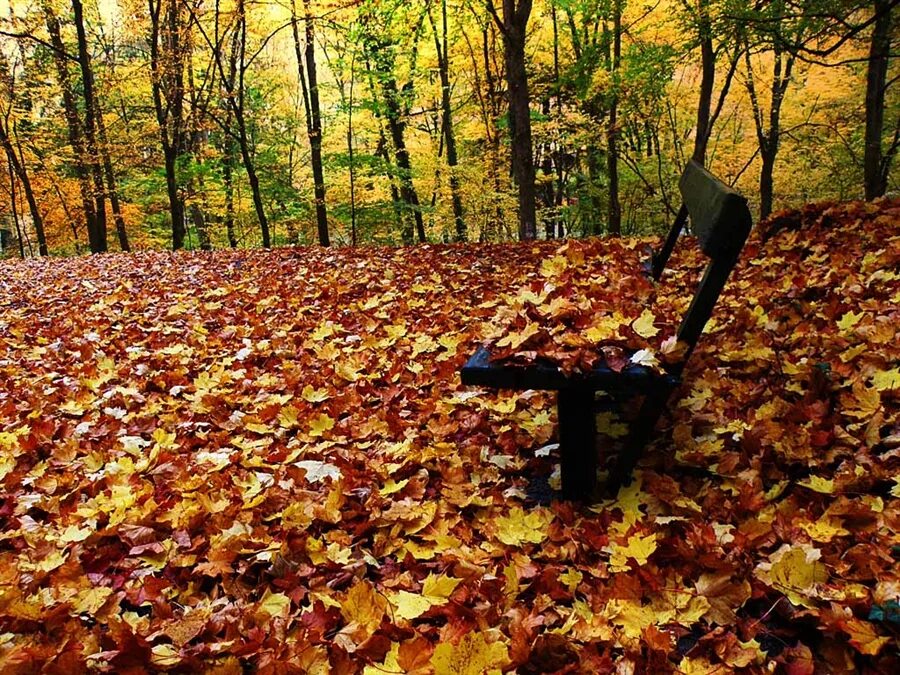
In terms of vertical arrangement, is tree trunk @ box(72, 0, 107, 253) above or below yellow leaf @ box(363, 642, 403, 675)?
above

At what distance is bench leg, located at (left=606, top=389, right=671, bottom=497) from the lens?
1.96m

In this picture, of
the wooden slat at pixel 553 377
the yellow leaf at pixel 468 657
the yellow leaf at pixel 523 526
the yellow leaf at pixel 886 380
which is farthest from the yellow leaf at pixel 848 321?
the yellow leaf at pixel 468 657

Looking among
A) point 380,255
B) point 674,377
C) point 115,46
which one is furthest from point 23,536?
point 115,46

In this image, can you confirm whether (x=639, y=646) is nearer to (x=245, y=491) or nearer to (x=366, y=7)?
(x=245, y=491)

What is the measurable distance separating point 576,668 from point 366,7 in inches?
435

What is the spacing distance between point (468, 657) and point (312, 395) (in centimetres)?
220

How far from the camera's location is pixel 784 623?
1485mm

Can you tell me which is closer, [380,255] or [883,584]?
[883,584]

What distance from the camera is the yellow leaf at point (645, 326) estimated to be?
2.14 m

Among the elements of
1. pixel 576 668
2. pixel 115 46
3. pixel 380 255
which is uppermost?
pixel 115 46

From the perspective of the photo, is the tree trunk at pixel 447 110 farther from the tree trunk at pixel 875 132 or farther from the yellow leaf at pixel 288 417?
A: the yellow leaf at pixel 288 417

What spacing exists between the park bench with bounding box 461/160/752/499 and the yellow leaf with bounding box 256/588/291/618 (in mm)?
895

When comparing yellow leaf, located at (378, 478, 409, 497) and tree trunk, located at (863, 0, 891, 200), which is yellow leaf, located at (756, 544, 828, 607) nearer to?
yellow leaf, located at (378, 478, 409, 497)

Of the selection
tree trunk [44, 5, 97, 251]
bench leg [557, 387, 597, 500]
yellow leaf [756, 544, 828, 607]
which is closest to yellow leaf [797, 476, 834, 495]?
yellow leaf [756, 544, 828, 607]
